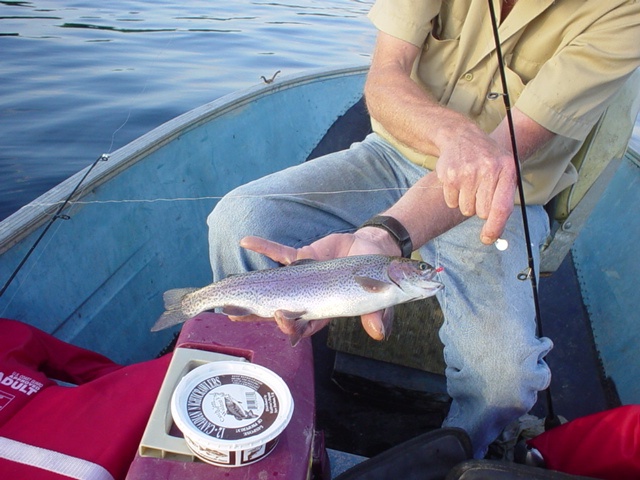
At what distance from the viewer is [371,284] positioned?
2188 millimetres

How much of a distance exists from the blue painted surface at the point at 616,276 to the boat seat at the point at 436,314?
0.86m

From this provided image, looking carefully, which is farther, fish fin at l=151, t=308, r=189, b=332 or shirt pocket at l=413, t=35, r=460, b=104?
shirt pocket at l=413, t=35, r=460, b=104

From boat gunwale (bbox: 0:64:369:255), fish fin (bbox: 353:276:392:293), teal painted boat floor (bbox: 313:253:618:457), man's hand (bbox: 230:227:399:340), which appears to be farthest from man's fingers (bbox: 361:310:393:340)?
boat gunwale (bbox: 0:64:369:255)

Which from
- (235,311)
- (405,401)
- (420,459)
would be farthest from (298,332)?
(405,401)

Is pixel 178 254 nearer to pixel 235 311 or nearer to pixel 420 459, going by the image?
pixel 235 311

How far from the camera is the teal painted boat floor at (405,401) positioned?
3131mm

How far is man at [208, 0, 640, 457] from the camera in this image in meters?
2.38

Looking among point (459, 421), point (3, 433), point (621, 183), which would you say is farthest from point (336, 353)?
point (621, 183)

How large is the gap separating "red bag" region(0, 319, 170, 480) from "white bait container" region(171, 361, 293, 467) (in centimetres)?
22

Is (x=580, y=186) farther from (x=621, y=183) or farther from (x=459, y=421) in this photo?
(x=621, y=183)

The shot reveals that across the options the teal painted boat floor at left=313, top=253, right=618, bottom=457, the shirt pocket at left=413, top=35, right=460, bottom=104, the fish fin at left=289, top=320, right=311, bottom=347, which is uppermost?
the shirt pocket at left=413, top=35, right=460, bottom=104

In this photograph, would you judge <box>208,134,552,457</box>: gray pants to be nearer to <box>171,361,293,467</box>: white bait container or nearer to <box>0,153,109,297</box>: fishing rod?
<box>0,153,109,297</box>: fishing rod

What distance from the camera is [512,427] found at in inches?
107

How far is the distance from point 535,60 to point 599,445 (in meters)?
2.01
